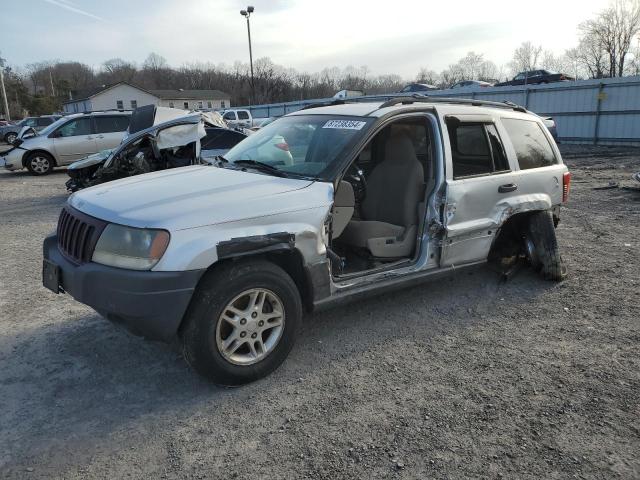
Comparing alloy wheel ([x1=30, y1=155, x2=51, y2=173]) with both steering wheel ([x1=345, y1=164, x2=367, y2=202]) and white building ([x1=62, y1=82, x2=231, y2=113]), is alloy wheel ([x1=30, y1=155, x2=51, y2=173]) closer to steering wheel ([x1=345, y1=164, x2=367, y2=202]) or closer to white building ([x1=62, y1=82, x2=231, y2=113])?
steering wheel ([x1=345, y1=164, x2=367, y2=202])

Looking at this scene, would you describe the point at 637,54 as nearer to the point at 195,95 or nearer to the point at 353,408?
the point at 353,408

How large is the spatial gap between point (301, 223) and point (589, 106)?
1968 cm

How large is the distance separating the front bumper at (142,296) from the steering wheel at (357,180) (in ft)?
6.83

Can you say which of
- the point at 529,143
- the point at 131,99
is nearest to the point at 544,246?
the point at 529,143

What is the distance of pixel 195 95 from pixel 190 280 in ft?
279

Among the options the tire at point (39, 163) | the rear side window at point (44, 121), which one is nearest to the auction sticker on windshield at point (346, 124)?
the tire at point (39, 163)

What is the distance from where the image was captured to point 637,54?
152ft

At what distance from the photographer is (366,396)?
10.3 feet

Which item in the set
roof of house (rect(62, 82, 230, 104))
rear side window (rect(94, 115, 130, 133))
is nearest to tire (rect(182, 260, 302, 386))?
rear side window (rect(94, 115, 130, 133))

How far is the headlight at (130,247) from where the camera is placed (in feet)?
9.48

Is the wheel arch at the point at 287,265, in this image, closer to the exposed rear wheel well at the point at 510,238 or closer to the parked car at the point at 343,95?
the exposed rear wheel well at the point at 510,238

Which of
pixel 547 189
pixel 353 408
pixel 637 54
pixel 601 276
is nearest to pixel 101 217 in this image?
pixel 353 408

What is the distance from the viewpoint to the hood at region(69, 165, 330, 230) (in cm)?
301

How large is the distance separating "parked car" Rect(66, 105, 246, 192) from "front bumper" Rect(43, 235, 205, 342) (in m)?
6.88
